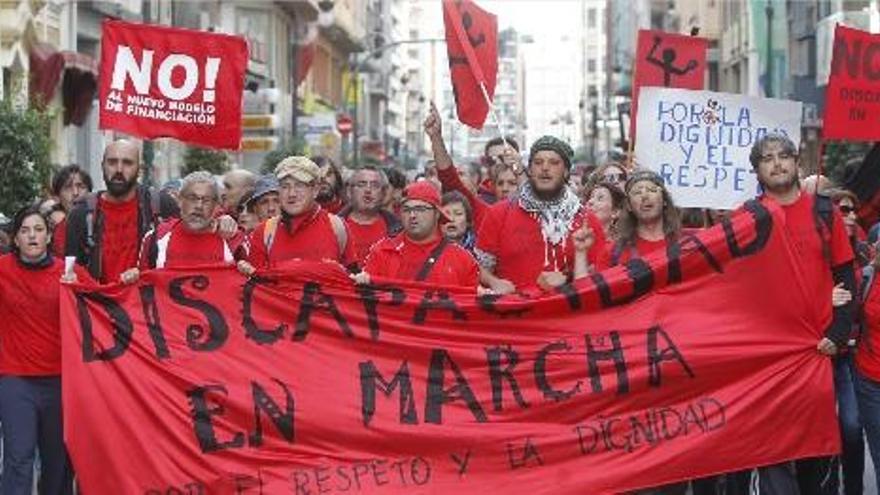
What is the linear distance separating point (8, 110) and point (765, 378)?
12457 millimetres

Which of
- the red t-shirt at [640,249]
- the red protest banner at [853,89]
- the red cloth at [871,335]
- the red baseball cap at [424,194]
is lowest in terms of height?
the red cloth at [871,335]

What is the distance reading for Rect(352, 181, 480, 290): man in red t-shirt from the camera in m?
8.91

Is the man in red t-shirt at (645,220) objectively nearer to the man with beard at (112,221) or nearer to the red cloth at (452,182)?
the red cloth at (452,182)

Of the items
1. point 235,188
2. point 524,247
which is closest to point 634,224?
point 524,247

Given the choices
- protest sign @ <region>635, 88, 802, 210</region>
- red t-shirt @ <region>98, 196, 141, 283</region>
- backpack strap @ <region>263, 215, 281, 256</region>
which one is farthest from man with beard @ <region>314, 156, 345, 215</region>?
red t-shirt @ <region>98, 196, 141, 283</region>

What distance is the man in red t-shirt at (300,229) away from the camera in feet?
30.6

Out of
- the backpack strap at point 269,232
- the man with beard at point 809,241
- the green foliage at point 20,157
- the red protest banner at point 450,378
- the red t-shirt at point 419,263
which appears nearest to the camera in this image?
the red protest banner at point 450,378

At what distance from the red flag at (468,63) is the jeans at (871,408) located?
3573mm

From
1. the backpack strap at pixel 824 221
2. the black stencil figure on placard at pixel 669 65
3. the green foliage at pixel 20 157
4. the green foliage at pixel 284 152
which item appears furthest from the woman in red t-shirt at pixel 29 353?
the green foliage at pixel 284 152

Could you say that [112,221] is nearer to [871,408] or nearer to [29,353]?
[29,353]

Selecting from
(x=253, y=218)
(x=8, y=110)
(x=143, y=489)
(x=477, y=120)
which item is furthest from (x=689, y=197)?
(x=8, y=110)

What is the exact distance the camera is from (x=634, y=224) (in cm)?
882

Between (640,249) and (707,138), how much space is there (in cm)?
241

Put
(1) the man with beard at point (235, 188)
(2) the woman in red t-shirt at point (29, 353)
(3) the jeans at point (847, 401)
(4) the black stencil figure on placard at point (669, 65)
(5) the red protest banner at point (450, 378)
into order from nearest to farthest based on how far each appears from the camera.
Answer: (5) the red protest banner at point (450, 378) → (2) the woman in red t-shirt at point (29, 353) → (3) the jeans at point (847, 401) → (1) the man with beard at point (235, 188) → (4) the black stencil figure on placard at point (669, 65)
